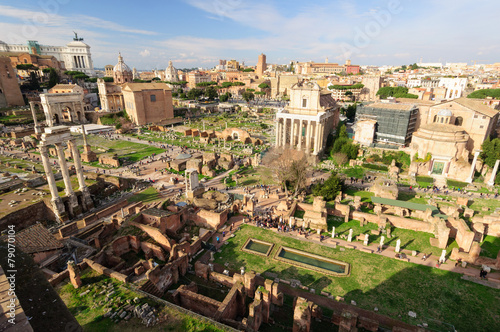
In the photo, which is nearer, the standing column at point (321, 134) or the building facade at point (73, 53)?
the standing column at point (321, 134)

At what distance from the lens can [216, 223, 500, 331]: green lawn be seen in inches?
560

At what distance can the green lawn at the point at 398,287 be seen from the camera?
46.7 feet

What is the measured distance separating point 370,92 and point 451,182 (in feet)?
255

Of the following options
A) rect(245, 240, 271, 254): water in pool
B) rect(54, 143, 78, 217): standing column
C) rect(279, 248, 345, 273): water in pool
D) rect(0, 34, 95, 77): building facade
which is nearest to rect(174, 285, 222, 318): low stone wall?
rect(245, 240, 271, 254): water in pool

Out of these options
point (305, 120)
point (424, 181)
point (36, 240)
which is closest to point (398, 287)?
point (424, 181)

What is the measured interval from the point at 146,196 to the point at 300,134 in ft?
83.0

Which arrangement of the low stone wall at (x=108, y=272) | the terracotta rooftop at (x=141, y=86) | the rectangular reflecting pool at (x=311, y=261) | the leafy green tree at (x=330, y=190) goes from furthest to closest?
the terracotta rooftop at (x=141, y=86)
the leafy green tree at (x=330, y=190)
the rectangular reflecting pool at (x=311, y=261)
the low stone wall at (x=108, y=272)

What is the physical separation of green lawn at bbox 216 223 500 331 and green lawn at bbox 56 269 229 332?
23.0 ft

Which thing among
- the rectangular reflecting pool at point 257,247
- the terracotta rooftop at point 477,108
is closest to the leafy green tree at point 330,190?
the rectangular reflecting pool at point 257,247

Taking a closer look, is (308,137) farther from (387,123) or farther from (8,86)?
(8,86)

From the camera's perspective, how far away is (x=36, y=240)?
1688 centimetres

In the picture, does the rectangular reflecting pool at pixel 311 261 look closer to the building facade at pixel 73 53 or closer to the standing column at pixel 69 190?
the standing column at pixel 69 190

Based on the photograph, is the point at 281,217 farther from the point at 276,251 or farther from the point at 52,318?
the point at 52,318

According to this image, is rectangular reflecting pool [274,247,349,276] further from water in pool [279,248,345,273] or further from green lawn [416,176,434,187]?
green lawn [416,176,434,187]
